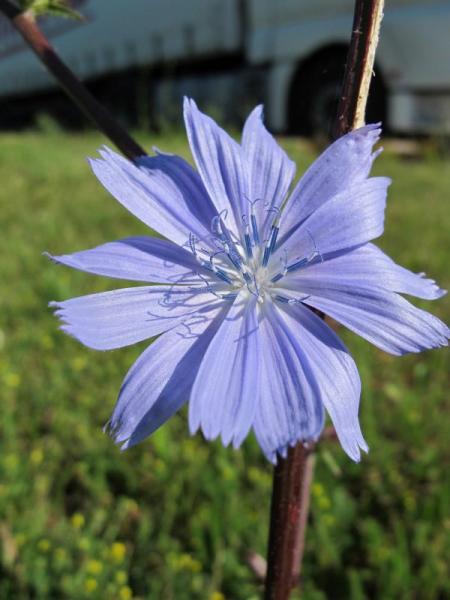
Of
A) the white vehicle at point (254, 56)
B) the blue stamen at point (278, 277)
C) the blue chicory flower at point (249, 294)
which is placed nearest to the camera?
the blue chicory flower at point (249, 294)

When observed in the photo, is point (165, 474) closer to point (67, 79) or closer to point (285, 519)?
point (285, 519)

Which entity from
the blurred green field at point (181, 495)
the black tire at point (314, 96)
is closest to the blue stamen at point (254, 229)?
the blurred green field at point (181, 495)

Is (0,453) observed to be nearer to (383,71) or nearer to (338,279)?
(338,279)

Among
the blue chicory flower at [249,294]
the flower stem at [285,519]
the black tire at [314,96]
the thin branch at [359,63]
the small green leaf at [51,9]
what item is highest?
the black tire at [314,96]

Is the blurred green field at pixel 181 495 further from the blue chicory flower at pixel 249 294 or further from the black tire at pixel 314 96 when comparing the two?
the black tire at pixel 314 96

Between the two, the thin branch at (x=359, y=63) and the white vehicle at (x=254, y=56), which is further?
the white vehicle at (x=254, y=56)

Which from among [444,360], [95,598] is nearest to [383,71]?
[444,360]

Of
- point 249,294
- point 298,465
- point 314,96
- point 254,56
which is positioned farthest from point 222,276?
point 254,56

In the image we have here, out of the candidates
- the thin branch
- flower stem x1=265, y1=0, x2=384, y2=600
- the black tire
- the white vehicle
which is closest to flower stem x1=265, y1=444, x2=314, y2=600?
flower stem x1=265, y1=0, x2=384, y2=600
